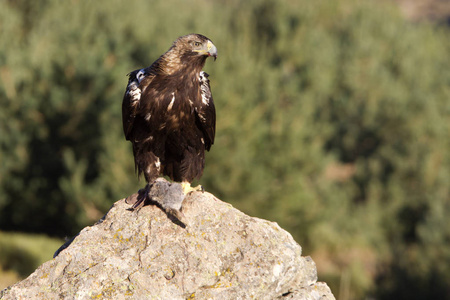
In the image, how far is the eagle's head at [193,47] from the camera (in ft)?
17.1

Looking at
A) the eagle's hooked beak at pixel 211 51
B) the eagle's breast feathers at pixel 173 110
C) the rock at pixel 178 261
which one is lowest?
the rock at pixel 178 261

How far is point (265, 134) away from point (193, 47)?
14.1 metres

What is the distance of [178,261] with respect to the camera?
411 cm

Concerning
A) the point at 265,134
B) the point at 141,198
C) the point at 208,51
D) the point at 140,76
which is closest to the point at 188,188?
the point at 141,198

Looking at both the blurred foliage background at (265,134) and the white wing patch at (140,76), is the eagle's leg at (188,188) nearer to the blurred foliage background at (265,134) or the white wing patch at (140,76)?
the white wing patch at (140,76)

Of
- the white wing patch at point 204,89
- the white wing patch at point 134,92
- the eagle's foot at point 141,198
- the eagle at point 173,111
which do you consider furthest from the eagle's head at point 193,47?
the eagle's foot at point 141,198

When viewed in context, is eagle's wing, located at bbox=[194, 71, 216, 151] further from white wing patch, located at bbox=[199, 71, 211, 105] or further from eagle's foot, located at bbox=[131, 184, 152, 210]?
eagle's foot, located at bbox=[131, 184, 152, 210]

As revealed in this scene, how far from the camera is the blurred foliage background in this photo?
56.0 ft

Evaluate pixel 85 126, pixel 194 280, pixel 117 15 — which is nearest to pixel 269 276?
pixel 194 280

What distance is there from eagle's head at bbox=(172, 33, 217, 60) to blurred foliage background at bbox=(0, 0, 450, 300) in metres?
5.15

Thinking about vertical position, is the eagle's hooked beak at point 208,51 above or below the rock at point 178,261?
above

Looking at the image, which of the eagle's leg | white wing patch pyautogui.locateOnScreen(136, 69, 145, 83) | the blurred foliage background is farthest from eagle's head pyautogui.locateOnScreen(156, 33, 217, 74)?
the blurred foliage background

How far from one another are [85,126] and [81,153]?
911 mm

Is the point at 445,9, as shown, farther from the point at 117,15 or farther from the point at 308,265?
the point at 308,265
